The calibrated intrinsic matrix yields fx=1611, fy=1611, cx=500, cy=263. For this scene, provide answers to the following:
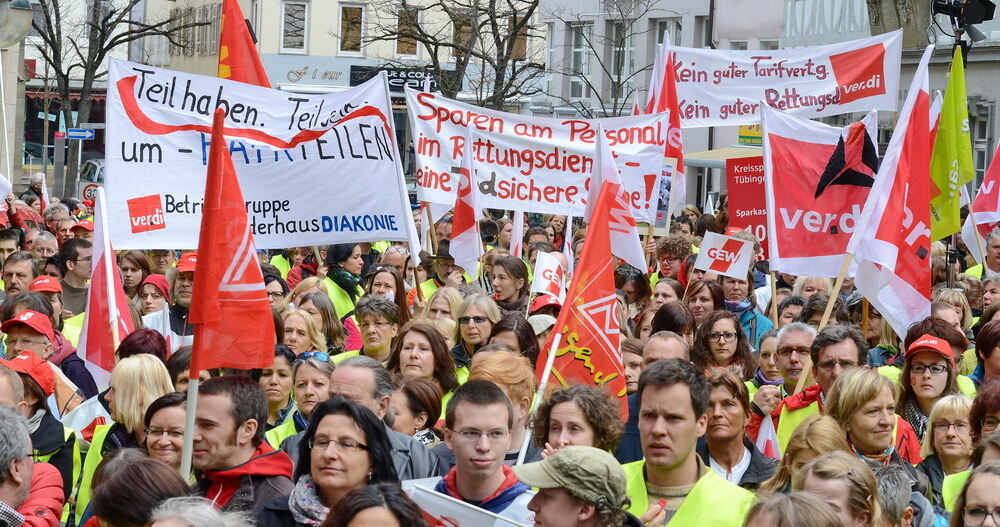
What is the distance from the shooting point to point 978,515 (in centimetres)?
546

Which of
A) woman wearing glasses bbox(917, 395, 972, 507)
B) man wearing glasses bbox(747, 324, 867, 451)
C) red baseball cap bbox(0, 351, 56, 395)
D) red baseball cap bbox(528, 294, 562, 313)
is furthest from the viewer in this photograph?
red baseball cap bbox(528, 294, 562, 313)

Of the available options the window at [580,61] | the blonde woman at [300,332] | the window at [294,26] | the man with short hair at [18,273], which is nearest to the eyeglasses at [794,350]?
the blonde woman at [300,332]

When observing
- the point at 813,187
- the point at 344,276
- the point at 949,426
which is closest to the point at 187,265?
the point at 344,276

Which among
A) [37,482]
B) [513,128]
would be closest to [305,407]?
[37,482]

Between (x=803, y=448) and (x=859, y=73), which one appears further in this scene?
(x=859, y=73)

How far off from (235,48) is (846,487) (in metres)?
7.63

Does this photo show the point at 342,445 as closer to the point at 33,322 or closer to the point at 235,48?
the point at 33,322

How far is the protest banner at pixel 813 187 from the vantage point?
34.3ft

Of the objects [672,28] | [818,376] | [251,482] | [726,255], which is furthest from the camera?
[672,28]

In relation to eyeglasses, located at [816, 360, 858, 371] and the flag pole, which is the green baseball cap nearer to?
the flag pole

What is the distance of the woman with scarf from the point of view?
1119 cm

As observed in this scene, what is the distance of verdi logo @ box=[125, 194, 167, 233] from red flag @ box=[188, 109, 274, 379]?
2550 millimetres

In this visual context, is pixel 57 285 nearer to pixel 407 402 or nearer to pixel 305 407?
pixel 305 407

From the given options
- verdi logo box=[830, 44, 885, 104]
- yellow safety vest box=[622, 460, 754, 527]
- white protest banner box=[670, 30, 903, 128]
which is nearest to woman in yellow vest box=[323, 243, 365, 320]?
white protest banner box=[670, 30, 903, 128]
